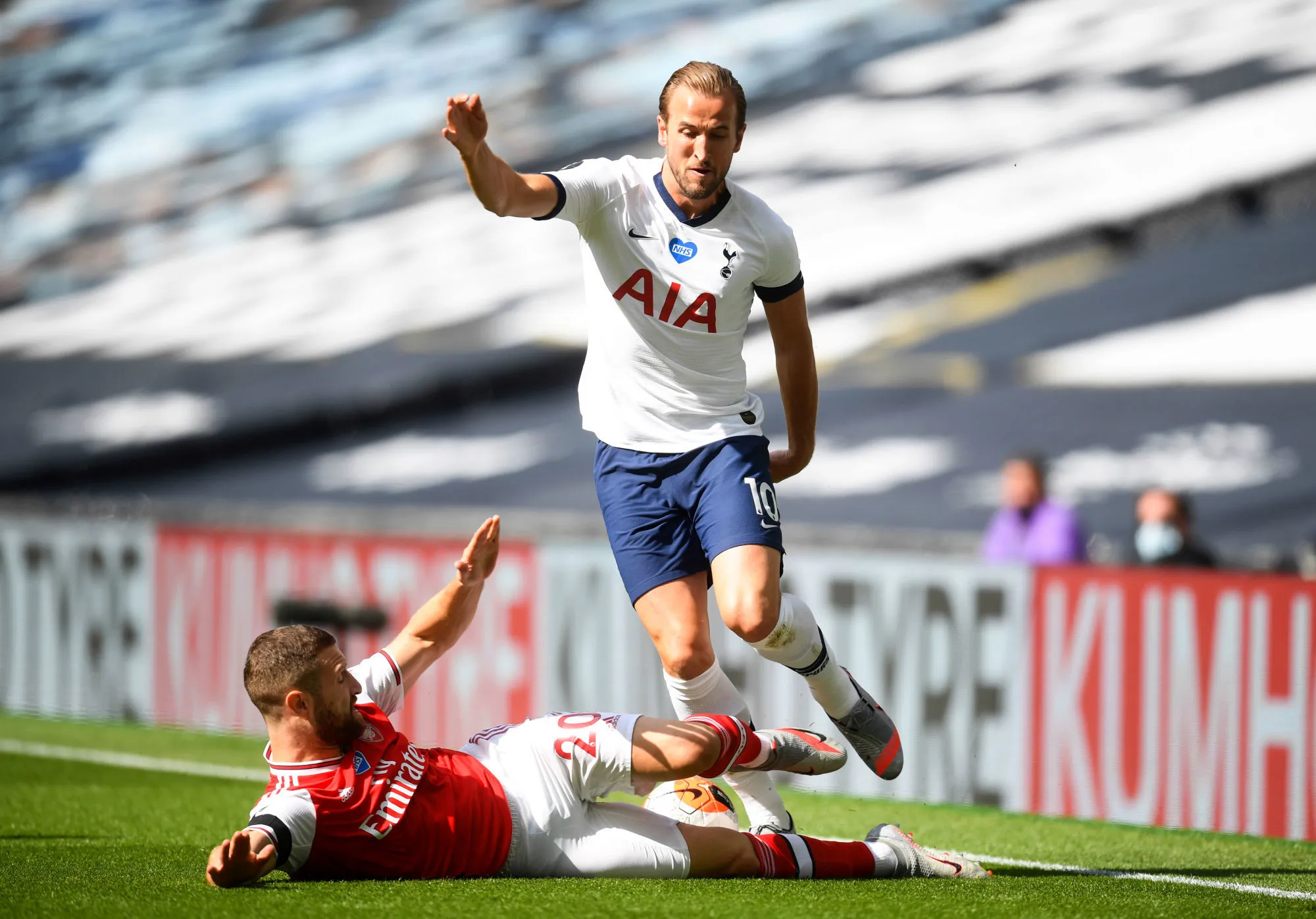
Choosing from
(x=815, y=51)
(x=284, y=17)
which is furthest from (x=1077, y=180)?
(x=284, y=17)

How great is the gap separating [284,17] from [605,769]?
587 inches

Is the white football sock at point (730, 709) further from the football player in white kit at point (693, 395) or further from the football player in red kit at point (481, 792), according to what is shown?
the football player in red kit at point (481, 792)

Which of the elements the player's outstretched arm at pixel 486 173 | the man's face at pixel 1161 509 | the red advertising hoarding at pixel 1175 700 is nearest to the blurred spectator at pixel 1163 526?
the man's face at pixel 1161 509

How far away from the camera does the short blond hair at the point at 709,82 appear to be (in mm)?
4328

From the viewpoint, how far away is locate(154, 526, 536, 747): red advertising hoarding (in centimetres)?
819

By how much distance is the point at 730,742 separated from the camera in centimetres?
414

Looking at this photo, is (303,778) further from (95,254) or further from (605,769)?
(95,254)

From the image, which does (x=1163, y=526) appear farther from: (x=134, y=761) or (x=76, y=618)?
(x=76, y=618)

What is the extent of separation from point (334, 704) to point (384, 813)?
0.30 meters

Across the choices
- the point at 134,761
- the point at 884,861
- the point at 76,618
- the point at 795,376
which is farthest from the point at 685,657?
the point at 76,618

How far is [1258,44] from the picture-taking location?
40.4ft

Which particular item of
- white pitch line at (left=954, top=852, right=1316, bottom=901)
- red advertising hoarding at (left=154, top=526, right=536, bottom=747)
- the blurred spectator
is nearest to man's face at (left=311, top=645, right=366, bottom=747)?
white pitch line at (left=954, top=852, right=1316, bottom=901)

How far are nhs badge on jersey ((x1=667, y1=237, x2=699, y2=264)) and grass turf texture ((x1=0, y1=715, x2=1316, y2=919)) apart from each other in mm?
1672

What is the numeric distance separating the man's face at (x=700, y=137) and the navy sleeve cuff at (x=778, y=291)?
35cm
